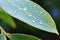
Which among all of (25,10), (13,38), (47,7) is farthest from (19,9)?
(47,7)

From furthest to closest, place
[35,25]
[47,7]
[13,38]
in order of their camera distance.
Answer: [47,7] < [13,38] < [35,25]

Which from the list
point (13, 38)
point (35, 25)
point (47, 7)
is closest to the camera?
point (35, 25)

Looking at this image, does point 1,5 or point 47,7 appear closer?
point 1,5

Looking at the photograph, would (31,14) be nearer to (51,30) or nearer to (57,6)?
(51,30)

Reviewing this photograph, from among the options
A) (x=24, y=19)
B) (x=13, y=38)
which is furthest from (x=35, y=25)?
(x=13, y=38)

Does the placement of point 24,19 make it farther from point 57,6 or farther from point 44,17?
point 57,6

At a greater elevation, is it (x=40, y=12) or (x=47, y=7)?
(x=47, y=7)
